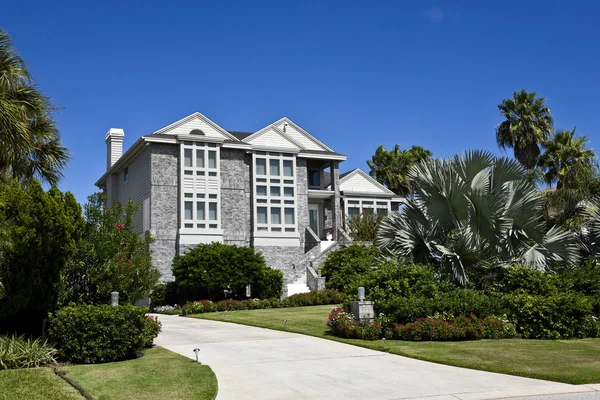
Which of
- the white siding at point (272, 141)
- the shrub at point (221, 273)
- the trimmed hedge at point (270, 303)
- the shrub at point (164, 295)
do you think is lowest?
the trimmed hedge at point (270, 303)

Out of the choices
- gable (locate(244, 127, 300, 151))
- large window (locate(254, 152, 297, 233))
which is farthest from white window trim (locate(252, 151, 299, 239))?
gable (locate(244, 127, 300, 151))

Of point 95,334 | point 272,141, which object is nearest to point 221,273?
point 272,141

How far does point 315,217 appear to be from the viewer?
40.8m

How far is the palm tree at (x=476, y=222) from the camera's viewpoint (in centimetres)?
1755

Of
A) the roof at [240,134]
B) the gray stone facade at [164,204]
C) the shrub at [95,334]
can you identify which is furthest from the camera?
the roof at [240,134]

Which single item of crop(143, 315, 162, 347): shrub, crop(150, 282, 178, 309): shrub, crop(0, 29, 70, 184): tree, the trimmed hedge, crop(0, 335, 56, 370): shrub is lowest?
crop(0, 335, 56, 370): shrub

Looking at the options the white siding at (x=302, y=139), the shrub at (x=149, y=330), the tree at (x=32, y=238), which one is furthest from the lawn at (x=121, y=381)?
the white siding at (x=302, y=139)

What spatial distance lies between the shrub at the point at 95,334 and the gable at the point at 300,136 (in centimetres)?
2677

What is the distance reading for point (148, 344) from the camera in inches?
556

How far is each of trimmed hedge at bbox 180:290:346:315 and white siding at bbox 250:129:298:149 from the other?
11.9m

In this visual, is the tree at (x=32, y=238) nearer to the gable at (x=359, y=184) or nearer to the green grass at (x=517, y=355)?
the green grass at (x=517, y=355)

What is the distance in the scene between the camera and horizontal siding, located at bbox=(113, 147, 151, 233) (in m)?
33.9

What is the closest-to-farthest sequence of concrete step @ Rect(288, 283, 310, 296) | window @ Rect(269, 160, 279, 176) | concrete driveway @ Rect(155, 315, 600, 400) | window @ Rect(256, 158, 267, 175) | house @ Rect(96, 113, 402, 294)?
concrete driveway @ Rect(155, 315, 600, 400) < concrete step @ Rect(288, 283, 310, 296) < house @ Rect(96, 113, 402, 294) < window @ Rect(256, 158, 267, 175) < window @ Rect(269, 160, 279, 176)

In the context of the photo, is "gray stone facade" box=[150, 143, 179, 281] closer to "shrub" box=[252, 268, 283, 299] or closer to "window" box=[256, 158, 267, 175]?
"window" box=[256, 158, 267, 175]
